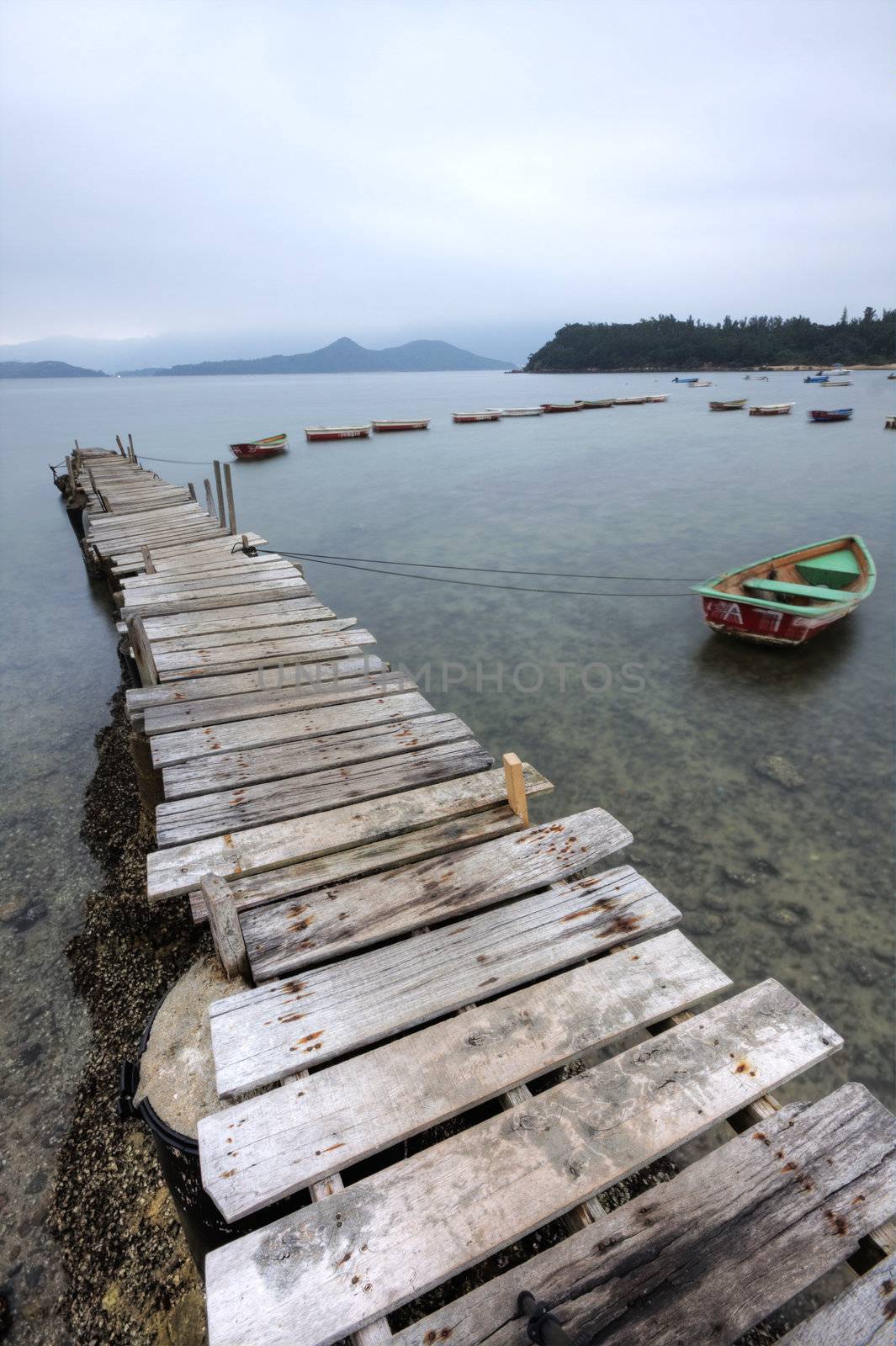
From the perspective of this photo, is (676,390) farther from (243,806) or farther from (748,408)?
(243,806)

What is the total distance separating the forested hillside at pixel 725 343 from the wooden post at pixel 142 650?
17603 centimetres

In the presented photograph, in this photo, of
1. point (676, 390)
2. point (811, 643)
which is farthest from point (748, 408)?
point (811, 643)

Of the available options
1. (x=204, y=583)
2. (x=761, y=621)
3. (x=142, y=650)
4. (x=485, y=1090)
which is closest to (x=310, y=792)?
(x=485, y=1090)

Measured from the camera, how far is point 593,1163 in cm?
235

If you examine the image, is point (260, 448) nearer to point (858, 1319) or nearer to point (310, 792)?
point (310, 792)

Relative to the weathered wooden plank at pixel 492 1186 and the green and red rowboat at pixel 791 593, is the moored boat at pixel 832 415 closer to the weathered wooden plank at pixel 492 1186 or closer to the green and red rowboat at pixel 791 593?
the green and red rowboat at pixel 791 593

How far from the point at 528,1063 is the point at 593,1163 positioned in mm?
429

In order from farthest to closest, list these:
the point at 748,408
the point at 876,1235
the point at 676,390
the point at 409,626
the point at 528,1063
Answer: the point at 676,390 → the point at 748,408 → the point at 409,626 → the point at 528,1063 → the point at 876,1235

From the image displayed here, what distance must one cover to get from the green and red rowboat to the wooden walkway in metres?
9.30

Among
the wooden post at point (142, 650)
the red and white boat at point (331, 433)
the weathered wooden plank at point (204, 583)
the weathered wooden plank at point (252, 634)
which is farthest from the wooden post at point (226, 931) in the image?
the red and white boat at point (331, 433)

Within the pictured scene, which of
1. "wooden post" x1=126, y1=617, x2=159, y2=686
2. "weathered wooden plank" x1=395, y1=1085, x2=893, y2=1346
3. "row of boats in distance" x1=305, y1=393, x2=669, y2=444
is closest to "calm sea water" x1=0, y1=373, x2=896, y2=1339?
"wooden post" x1=126, y1=617, x2=159, y2=686

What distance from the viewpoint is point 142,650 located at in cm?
773

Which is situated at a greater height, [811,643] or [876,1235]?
[876,1235]

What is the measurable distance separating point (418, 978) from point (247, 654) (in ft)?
16.3
